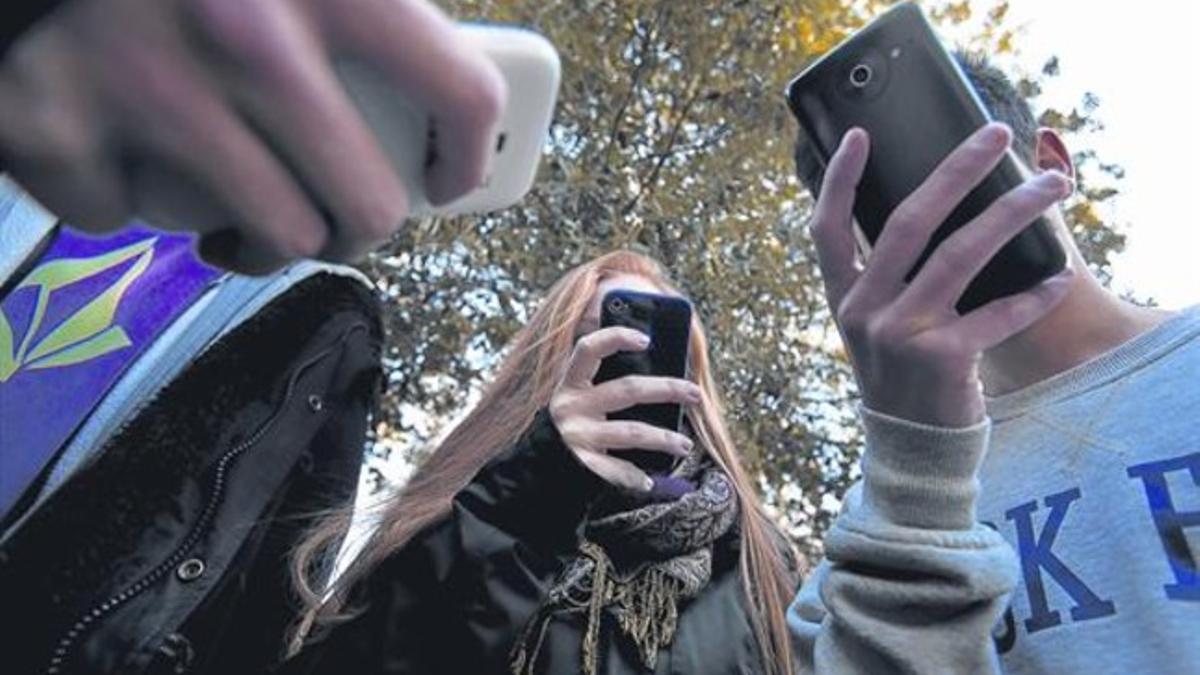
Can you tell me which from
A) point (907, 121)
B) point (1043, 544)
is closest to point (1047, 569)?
point (1043, 544)

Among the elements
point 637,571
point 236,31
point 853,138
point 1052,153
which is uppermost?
point 236,31

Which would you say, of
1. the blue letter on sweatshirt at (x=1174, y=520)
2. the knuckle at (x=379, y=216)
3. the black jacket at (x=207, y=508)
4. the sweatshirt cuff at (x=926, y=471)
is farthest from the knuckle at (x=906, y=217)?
the black jacket at (x=207, y=508)

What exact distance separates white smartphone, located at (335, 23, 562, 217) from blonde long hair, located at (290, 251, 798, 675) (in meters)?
0.93

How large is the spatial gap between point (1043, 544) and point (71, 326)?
1019 millimetres

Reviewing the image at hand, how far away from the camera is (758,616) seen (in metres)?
1.43

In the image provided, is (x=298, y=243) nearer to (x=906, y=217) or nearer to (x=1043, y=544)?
(x=906, y=217)

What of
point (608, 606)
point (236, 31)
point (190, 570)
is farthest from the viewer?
point (608, 606)

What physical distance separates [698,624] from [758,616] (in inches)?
3.8

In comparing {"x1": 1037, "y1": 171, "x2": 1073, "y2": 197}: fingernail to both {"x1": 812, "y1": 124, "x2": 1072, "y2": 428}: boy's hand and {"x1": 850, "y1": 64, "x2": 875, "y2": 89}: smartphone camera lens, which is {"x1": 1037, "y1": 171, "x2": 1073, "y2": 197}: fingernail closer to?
{"x1": 812, "y1": 124, "x2": 1072, "y2": 428}: boy's hand

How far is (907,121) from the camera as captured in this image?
3.19 ft

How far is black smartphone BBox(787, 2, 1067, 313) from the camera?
91cm

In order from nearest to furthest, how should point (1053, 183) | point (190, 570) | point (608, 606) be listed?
1. point (1053, 183)
2. point (190, 570)
3. point (608, 606)

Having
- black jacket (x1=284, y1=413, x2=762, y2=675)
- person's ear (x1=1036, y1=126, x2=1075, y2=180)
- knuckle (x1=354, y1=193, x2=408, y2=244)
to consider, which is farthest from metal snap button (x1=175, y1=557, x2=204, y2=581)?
person's ear (x1=1036, y1=126, x2=1075, y2=180)

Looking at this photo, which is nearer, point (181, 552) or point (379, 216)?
point (379, 216)
